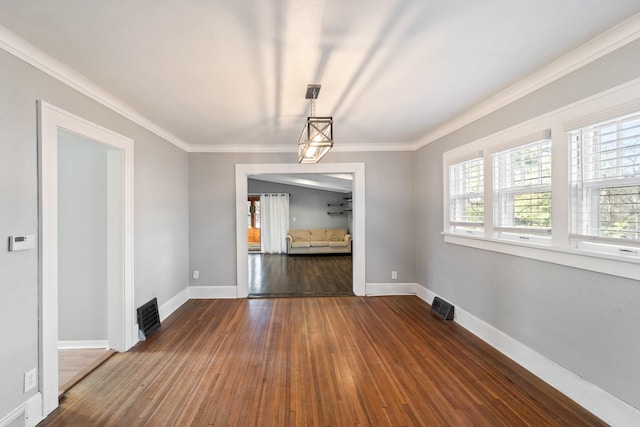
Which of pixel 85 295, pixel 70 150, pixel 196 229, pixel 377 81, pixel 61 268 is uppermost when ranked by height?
pixel 377 81

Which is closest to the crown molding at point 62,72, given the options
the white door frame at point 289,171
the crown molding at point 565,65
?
the white door frame at point 289,171

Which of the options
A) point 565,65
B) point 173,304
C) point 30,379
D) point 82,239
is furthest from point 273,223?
point 565,65

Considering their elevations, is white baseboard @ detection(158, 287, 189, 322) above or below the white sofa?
below

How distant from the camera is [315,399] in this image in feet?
6.43

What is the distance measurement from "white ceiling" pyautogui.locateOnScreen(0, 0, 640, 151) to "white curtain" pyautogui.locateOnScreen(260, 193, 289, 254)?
6.51 meters

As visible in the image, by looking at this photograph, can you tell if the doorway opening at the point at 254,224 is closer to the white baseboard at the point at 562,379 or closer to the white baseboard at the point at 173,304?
the white baseboard at the point at 173,304

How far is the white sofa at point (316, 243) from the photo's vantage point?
28.6 ft

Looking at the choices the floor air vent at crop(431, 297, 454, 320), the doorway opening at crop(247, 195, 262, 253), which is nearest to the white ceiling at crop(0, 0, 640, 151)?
the floor air vent at crop(431, 297, 454, 320)

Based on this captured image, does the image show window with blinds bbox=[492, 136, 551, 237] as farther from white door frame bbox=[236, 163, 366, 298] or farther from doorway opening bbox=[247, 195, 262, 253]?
doorway opening bbox=[247, 195, 262, 253]

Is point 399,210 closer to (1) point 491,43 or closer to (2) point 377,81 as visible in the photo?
(2) point 377,81

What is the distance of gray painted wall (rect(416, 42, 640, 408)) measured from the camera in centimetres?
164

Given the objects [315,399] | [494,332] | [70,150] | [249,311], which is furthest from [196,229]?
[494,332]

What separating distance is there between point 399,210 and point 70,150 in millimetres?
4218

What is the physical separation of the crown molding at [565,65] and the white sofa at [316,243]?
6069mm
